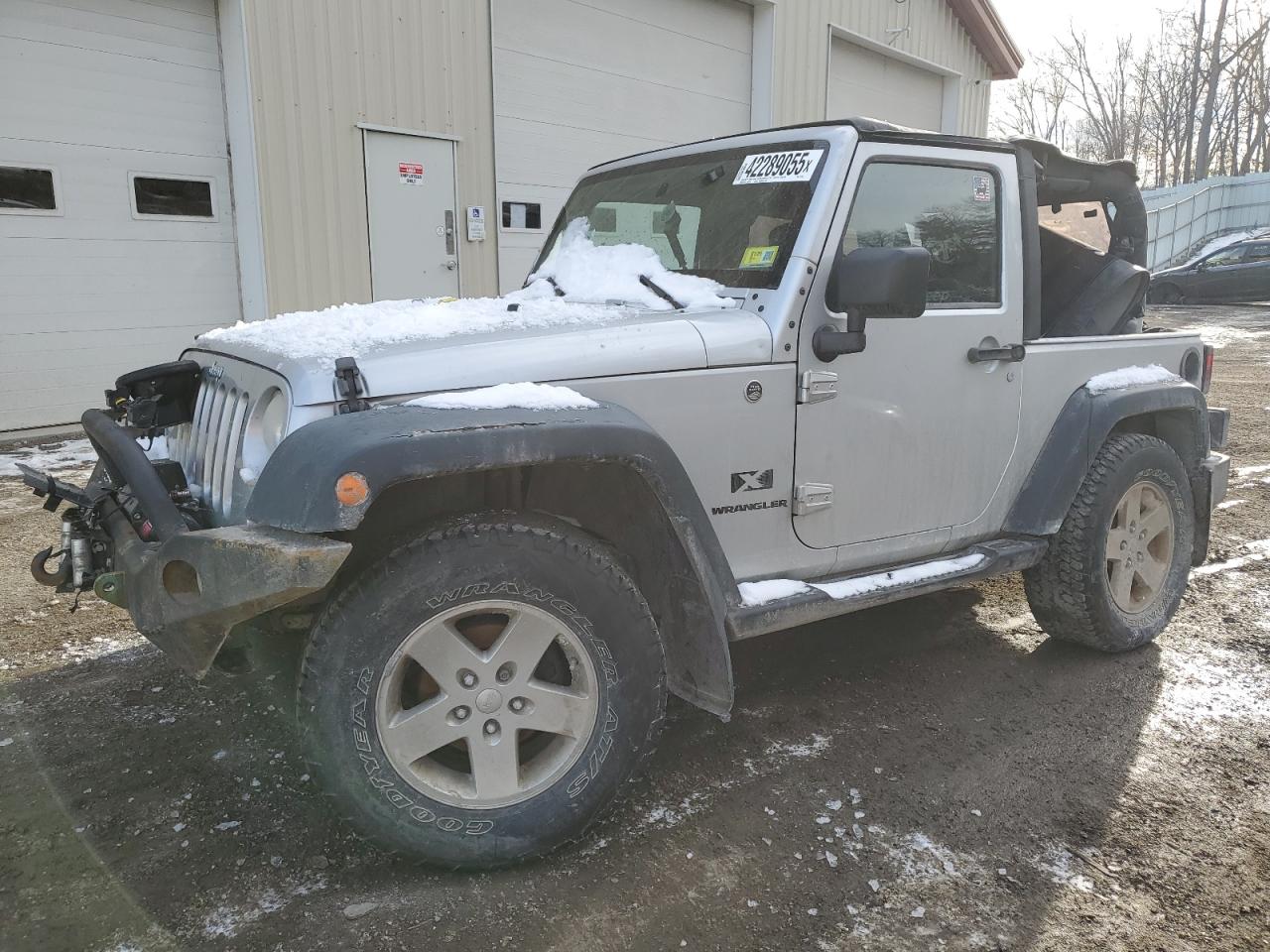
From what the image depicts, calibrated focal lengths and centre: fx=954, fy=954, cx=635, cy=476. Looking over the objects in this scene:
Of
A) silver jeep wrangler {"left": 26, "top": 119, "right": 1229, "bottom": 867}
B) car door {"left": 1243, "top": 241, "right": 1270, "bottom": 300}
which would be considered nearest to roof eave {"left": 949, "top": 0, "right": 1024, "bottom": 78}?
car door {"left": 1243, "top": 241, "right": 1270, "bottom": 300}

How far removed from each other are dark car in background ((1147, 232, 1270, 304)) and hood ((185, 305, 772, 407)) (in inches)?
824

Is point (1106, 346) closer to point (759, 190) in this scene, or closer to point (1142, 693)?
point (1142, 693)

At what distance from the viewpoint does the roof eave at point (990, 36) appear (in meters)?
14.9

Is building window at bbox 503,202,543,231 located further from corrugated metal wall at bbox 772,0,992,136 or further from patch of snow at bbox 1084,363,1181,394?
patch of snow at bbox 1084,363,1181,394

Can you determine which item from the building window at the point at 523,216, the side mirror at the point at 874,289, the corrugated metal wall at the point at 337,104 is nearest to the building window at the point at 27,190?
the corrugated metal wall at the point at 337,104

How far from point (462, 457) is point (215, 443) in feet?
3.37

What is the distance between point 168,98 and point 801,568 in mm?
7251

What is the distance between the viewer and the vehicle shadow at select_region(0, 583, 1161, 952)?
229 centimetres

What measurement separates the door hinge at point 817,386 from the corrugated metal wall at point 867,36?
10.2m

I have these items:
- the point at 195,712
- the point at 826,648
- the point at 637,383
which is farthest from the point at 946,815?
the point at 195,712

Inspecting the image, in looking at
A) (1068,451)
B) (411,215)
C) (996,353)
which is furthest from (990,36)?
(996,353)

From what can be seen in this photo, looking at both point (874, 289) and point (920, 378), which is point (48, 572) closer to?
point (874, 289)

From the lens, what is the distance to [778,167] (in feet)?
10.4

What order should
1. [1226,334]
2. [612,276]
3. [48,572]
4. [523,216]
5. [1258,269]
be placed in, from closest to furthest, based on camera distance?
[48,572], [612,276], [523,216], [1226,334], [1258,269]
